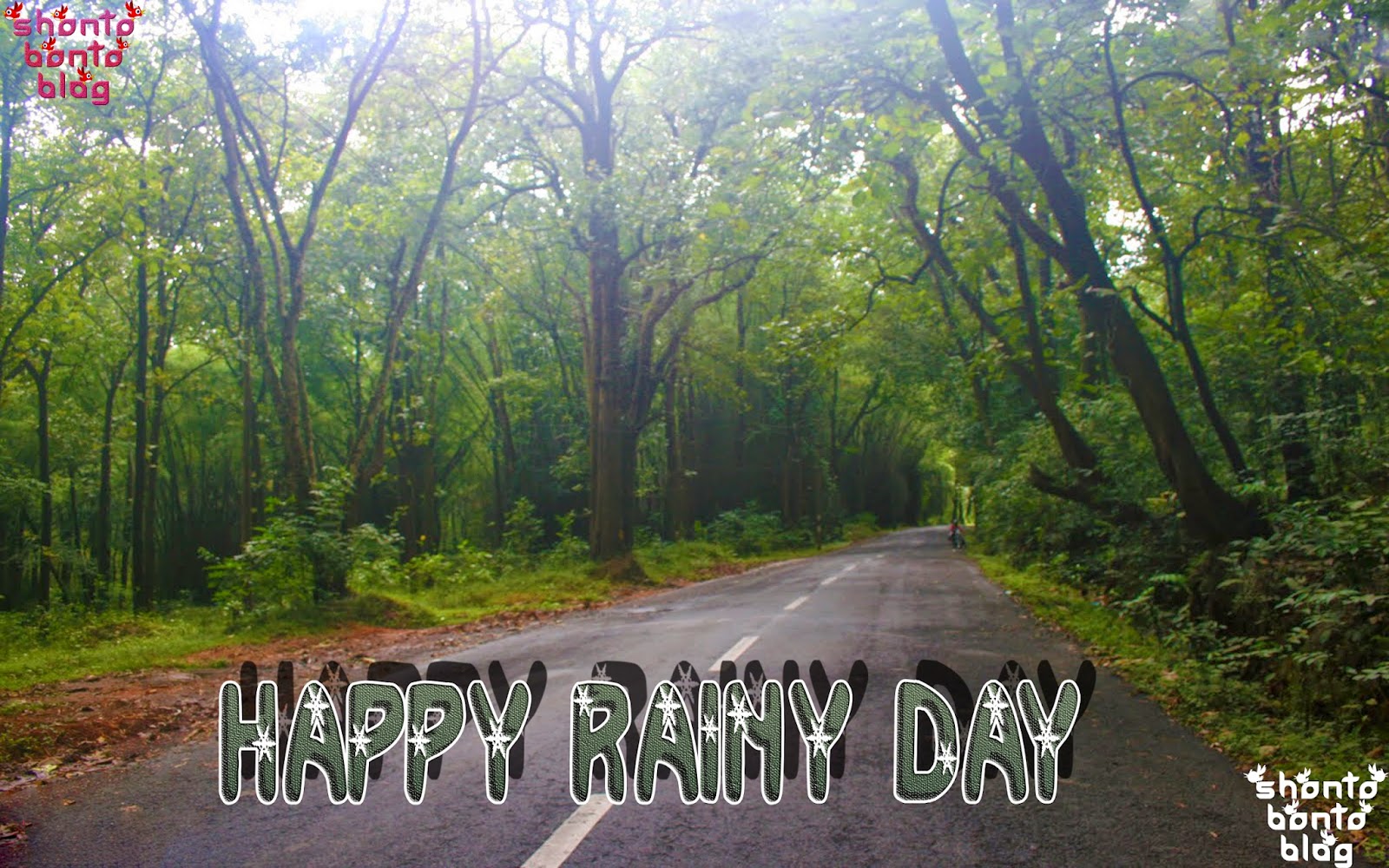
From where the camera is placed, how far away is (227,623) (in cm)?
1401

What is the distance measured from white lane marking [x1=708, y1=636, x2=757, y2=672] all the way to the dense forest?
13.5 feet

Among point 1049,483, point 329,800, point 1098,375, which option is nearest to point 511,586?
point 1049,483

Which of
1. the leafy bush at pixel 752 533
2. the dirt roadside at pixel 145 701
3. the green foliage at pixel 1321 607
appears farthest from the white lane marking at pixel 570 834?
the leafy bush at pixel 752 533

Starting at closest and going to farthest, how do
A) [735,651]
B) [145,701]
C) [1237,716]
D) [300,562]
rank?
[1237,716] < [145,701] < [735,651] < [300,562]

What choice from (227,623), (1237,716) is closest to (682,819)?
(1237,716)

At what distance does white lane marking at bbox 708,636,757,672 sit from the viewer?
27.8 feet

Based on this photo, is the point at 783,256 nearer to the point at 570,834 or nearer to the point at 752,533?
the point at 570,834

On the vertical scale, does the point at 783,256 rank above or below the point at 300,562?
above

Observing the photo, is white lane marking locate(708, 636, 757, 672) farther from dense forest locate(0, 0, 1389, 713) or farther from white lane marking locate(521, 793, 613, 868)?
dense forest locate(0, 0, 1389, 713)

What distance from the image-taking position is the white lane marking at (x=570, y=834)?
406 centimetres

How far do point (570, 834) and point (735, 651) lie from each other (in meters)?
4.97

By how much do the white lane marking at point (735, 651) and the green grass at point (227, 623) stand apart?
6097 millimetres

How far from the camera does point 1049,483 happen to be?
47.2 ft

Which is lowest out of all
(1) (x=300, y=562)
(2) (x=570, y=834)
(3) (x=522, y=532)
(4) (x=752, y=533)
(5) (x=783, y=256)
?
(4) (x=752, y=533)
